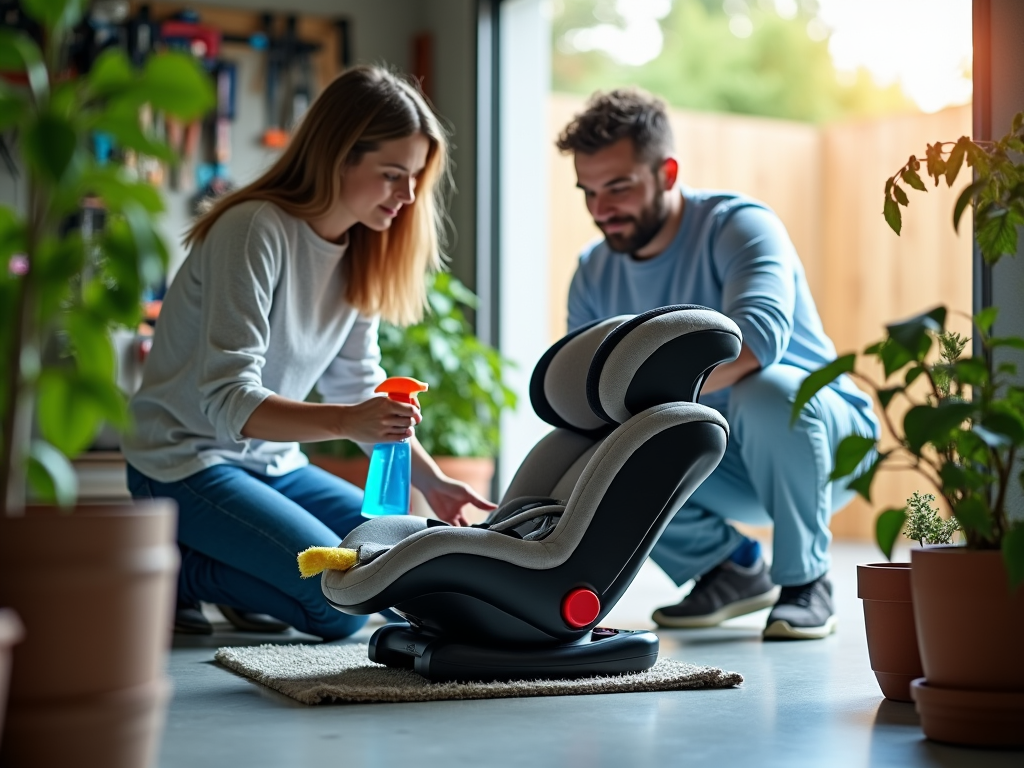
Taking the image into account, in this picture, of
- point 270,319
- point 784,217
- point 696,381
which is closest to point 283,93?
point 270,319

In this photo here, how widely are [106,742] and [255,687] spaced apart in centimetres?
76

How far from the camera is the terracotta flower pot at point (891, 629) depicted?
184cm

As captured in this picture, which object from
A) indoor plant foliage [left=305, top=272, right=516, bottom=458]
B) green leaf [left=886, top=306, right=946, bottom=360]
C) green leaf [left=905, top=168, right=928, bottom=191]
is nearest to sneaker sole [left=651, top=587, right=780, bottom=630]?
indoor plant foliage [left=305, top=272, right=516, bottom=458]

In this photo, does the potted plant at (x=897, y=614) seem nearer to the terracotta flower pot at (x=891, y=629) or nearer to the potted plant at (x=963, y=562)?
the terracotta flower pot at (x=891, y=629)

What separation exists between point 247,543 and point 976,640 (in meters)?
1.36

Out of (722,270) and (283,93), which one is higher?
(283,93)

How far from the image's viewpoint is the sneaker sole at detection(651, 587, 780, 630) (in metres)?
2.69

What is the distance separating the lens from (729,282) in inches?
102

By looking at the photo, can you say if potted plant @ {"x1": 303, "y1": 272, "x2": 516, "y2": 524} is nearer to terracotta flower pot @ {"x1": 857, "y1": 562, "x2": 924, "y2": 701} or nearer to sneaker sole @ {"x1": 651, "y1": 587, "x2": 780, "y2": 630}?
sneaker sole @ {"x1": 651, "y1": 587, "x2": 780, "y2": 630}

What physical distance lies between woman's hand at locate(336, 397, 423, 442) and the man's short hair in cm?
96

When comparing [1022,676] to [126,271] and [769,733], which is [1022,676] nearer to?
[769,733]

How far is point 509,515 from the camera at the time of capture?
81.7 inches

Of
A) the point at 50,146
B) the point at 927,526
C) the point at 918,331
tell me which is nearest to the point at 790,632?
the point at 927,526

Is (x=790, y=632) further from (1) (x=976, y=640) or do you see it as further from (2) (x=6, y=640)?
(2) (x=6, y=640)
